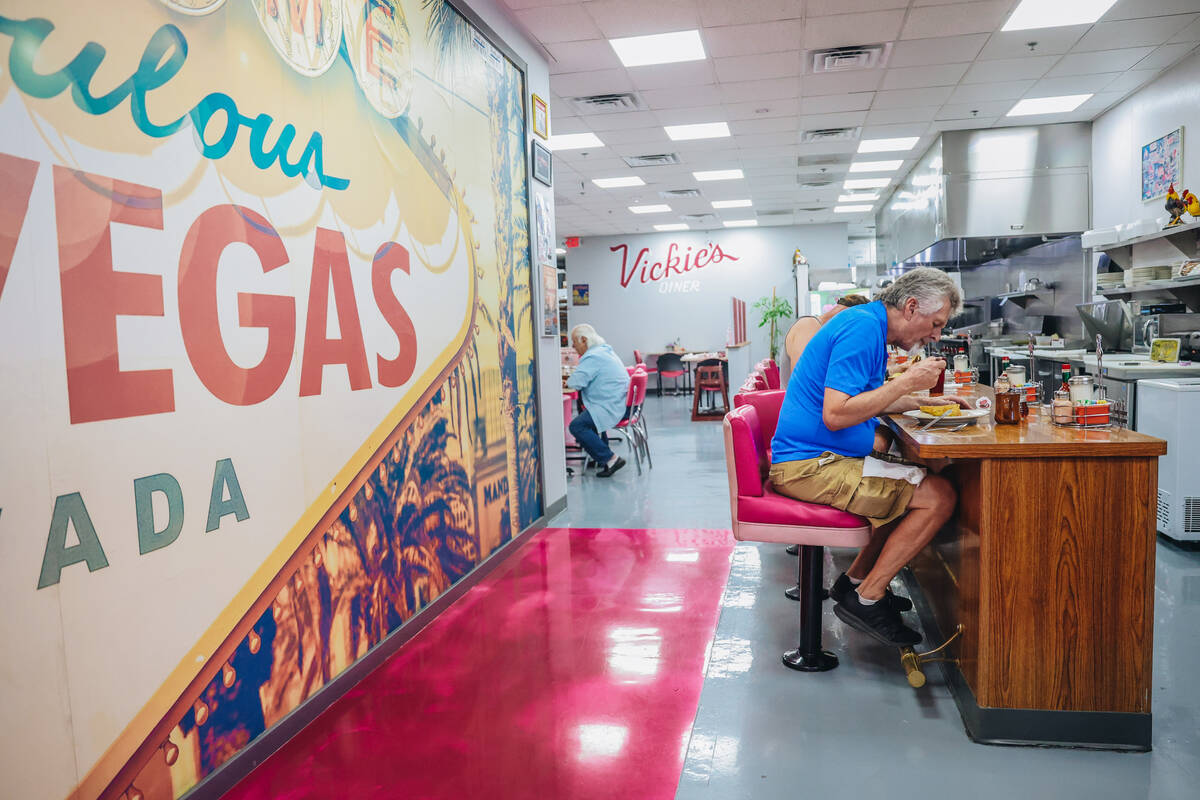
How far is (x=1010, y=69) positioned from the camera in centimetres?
658

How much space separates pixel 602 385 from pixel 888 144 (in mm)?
4933

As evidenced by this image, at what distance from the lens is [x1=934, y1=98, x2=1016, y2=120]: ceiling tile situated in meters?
7.62

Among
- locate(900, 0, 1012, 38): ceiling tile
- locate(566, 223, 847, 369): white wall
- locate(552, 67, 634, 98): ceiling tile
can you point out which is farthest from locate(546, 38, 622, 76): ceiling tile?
locate(566, 223, 847, 369): white wall

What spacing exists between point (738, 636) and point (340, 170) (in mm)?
2385

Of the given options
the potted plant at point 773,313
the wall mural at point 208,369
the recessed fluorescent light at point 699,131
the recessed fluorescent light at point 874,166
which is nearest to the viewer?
the wall mural at point 208,369

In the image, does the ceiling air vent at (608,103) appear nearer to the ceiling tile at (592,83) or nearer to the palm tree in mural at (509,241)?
the ceiling tile at (592,83)

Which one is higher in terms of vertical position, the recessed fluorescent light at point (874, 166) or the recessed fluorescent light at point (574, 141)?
the recessed fluorescent light at point (874, 166)

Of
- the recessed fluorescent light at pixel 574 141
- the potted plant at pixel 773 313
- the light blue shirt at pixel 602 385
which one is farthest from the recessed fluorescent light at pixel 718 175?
the potted plant at pixel 773 313

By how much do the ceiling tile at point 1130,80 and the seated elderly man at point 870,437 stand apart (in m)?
5.70

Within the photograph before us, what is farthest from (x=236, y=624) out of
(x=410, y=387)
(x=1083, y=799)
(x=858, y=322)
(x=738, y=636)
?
(x=1083, y=799)

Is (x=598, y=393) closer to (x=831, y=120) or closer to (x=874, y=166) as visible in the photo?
(x=831, y=120)

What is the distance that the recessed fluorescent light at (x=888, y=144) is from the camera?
8.92 m

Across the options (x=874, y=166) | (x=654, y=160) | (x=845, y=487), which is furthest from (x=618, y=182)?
(x=845, y=487)

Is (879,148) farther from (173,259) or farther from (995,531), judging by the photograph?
(173,259)
